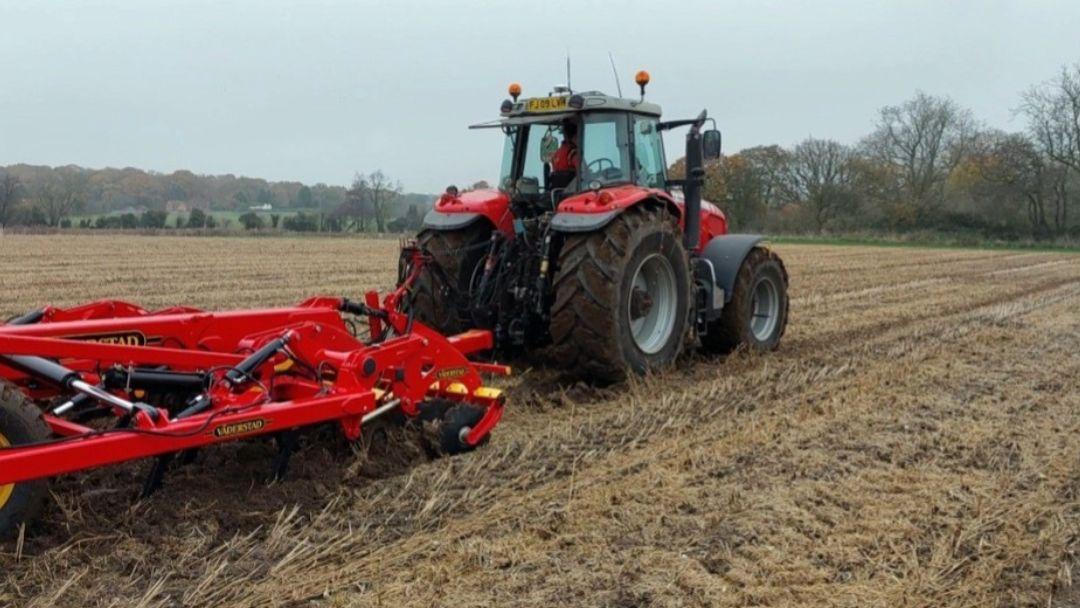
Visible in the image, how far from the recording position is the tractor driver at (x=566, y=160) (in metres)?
6.80

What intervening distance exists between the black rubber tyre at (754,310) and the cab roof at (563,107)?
1555 mm

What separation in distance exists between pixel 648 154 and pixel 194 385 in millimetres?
4210

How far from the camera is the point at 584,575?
3275mm

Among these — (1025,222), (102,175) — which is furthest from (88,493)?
(102,175)

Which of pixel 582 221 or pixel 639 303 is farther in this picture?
pixel 639 303

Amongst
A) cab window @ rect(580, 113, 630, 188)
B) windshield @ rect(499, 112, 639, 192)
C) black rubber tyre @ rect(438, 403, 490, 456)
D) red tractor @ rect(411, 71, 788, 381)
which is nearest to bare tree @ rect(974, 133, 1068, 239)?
red tractor @ rect(411, 71, 788, 381)

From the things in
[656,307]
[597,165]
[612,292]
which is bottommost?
[656,307]

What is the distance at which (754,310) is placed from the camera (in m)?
7.95

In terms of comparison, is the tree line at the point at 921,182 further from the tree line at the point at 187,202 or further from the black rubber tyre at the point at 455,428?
the black rubber tyre at the point at 455,428

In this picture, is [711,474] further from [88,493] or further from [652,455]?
[88,493]

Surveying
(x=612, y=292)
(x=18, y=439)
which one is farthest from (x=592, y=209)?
(x=18, y=439)

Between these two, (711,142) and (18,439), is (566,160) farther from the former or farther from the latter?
(18,439)

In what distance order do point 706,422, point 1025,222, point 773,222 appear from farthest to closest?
point 773,222 → point 1025,222 → point 706,422

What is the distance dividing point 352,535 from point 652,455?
1722mm
